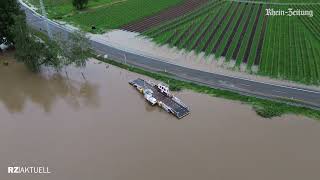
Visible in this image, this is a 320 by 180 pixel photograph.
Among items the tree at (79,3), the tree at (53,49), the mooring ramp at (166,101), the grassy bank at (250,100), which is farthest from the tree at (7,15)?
the mooring ramp at (166,101)

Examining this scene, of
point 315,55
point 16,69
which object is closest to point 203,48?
point 315,55

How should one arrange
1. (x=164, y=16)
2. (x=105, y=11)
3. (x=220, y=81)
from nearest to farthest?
(x=220, y=81), (x=164, y=16), (x=105, y=11)

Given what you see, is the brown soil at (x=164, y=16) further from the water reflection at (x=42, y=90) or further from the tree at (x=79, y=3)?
A: the water reflection at (x=42, y=90)

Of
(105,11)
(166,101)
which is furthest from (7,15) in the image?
(166,101)

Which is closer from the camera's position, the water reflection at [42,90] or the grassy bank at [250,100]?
the grassy bank at [250,100]

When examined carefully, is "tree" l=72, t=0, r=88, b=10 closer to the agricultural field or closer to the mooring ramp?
the agricultural field

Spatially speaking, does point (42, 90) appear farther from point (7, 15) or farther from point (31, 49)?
point (7, 15)
